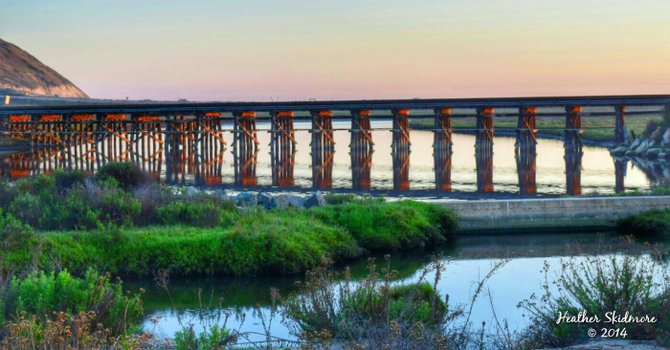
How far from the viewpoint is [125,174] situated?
23000 mm

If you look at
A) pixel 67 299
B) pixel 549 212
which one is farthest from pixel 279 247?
pixel 549 212

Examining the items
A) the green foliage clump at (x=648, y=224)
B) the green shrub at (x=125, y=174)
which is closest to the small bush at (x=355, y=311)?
the green foliage clump at (x=648, y=224)

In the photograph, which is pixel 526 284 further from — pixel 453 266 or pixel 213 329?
pixel 213 329

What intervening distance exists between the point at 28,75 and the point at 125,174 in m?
154

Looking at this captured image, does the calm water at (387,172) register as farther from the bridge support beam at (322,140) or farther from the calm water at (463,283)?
the calm water at (463,283)

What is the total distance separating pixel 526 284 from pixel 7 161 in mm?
40092

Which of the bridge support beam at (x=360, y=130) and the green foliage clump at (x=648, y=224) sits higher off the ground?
the bridge support beam at (x=360, y=130)

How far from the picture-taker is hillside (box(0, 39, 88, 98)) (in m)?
160

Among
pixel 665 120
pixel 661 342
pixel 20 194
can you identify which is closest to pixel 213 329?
pixel 661 342

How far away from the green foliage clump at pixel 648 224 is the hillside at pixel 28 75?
142314 millimetres

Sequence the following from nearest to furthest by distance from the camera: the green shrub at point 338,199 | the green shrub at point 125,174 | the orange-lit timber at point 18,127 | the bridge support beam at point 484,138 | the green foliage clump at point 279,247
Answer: the green foliage clump at point 279,247
the green shrub at point 125,174
the green shrub at point 338,199
the bridge support beam at point 484,138
the orange-lit timber at point 18,127

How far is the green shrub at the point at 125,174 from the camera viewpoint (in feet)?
74.4

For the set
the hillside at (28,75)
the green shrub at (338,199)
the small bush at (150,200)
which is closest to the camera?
the small bush at (150,200)

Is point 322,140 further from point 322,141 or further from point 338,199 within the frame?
point 338,199
